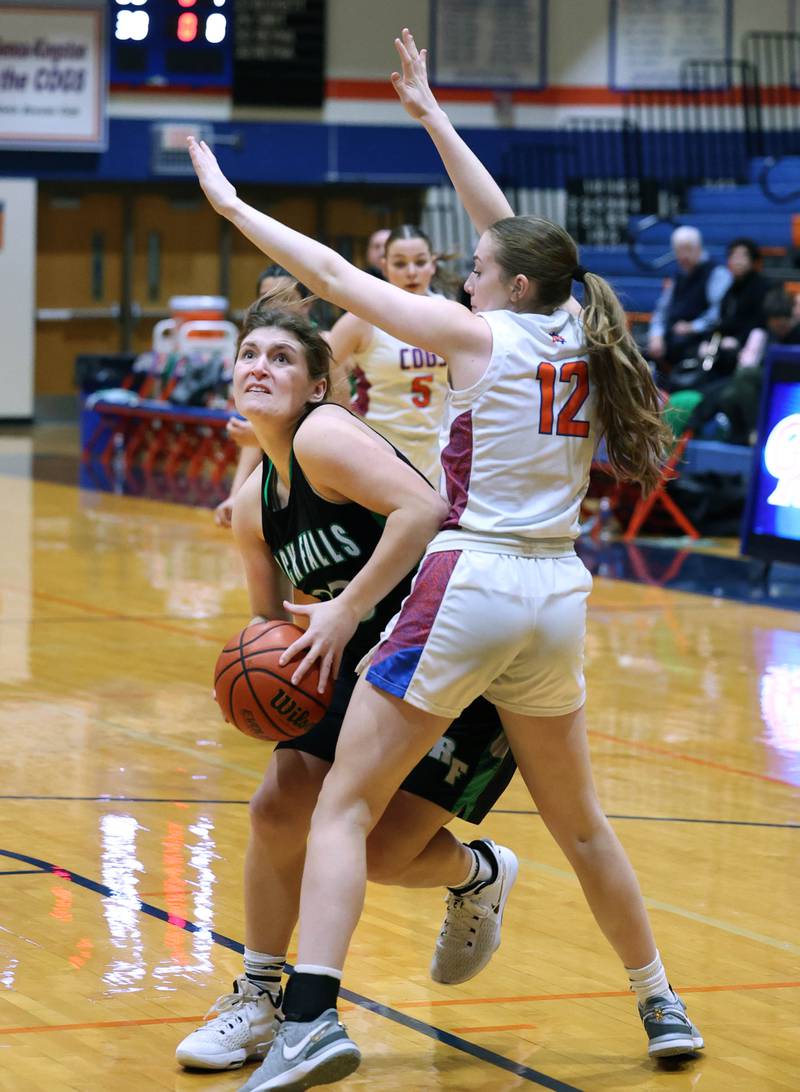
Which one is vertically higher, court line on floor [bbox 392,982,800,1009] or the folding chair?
the folding chair

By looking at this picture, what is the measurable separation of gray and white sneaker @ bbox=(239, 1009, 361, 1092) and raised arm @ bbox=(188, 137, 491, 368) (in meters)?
1.21

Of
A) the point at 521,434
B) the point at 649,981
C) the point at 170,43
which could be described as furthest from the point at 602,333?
the point at 170,43

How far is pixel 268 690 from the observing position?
138 inches

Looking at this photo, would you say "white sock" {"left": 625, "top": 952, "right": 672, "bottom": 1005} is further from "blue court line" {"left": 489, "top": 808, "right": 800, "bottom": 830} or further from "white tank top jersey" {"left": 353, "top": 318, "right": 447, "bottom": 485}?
"white tank top jersey" {"left": 353, "top": 318, "right": 447, "bottom": 485}

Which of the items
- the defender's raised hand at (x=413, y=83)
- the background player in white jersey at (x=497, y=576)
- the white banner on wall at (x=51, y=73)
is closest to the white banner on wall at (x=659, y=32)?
the white banner on wall at (x=51, y=73)

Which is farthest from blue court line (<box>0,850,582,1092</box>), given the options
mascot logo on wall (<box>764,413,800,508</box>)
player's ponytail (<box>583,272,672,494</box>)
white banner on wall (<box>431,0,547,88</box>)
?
white banner on wall (<box>431,0,547,88</box>)

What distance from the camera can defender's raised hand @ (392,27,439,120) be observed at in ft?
13.2

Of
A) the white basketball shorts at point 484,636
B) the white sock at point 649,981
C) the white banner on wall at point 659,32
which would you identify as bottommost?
the white sock at point 649,981

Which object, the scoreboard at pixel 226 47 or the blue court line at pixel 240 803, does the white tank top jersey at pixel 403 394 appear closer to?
the blue court line at pixel 240 803

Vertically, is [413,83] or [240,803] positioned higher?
[413,83]

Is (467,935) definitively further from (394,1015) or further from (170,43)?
(170,43)

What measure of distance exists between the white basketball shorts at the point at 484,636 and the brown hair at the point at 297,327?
549 mm

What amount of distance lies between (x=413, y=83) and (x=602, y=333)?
2.90 feet

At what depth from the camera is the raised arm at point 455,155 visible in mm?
3973
